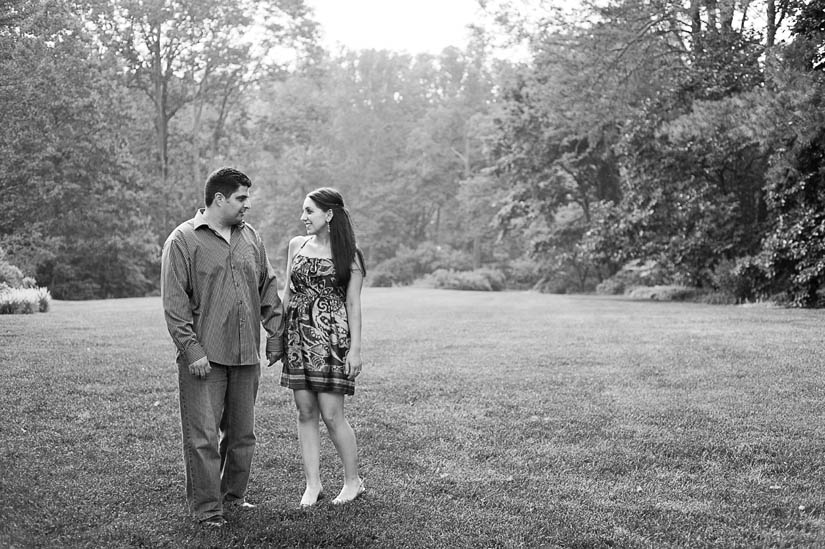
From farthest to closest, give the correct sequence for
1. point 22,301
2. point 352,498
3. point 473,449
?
point 22,301 < point 473,449 < point 352,498

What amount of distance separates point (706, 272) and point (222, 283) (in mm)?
17366

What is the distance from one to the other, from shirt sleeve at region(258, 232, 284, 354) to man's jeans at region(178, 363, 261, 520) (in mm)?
169

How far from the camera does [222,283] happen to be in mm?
4121

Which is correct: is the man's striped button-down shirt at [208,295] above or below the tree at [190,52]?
below

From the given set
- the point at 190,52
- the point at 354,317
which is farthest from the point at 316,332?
the point at 190,52

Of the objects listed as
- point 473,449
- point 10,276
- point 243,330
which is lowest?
point 473,449

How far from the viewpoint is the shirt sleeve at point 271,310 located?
4.38 meters

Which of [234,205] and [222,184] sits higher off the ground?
[222,184]

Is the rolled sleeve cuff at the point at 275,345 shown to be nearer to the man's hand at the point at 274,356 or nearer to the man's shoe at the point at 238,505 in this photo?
the man's hand at the point at 274,356

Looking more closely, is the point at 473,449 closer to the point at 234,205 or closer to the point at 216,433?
the point at 216,433

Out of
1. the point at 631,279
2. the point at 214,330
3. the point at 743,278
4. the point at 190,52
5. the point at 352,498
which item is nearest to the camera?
the point at 214,330

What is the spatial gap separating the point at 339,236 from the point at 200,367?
1.06m

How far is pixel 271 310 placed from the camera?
4395 millimetres

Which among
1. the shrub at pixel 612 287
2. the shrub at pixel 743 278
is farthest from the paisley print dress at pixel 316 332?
the shrub at pixel 612 287
